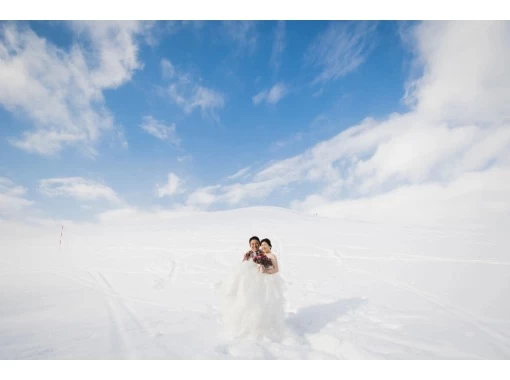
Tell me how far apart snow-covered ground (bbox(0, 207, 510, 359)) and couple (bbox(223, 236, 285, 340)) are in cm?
24

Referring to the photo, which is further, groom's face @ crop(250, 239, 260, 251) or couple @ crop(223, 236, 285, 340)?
groom's face @ crop(250, 239, 260, 251)

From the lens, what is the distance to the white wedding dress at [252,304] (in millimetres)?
4879

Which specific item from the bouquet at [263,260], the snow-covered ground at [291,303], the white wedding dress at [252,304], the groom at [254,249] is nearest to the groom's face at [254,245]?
the groom at [254,249]

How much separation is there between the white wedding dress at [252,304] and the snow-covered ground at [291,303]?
0.78 feet

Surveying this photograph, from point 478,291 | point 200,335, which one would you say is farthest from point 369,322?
point 478,291

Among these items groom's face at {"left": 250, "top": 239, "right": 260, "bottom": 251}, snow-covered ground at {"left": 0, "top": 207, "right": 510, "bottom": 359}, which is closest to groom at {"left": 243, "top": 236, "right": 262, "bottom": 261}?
groom's face at {"left": 250, "top": 239, "right": 260, "bottom": 251}

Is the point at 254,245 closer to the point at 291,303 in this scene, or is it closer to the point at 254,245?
the point at 254,245

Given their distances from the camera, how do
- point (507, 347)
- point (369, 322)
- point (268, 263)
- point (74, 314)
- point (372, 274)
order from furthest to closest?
point (372, 274)
point (74, 314)
point (369, 322)
point (268, 263)
point (507, 347)

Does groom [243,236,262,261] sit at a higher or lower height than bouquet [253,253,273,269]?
higher

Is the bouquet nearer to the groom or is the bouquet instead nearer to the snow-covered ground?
the groom

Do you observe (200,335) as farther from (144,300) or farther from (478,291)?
(478,291)

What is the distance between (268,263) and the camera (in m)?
5.35

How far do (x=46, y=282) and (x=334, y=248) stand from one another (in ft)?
43.6

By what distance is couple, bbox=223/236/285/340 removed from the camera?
16.0 feet
